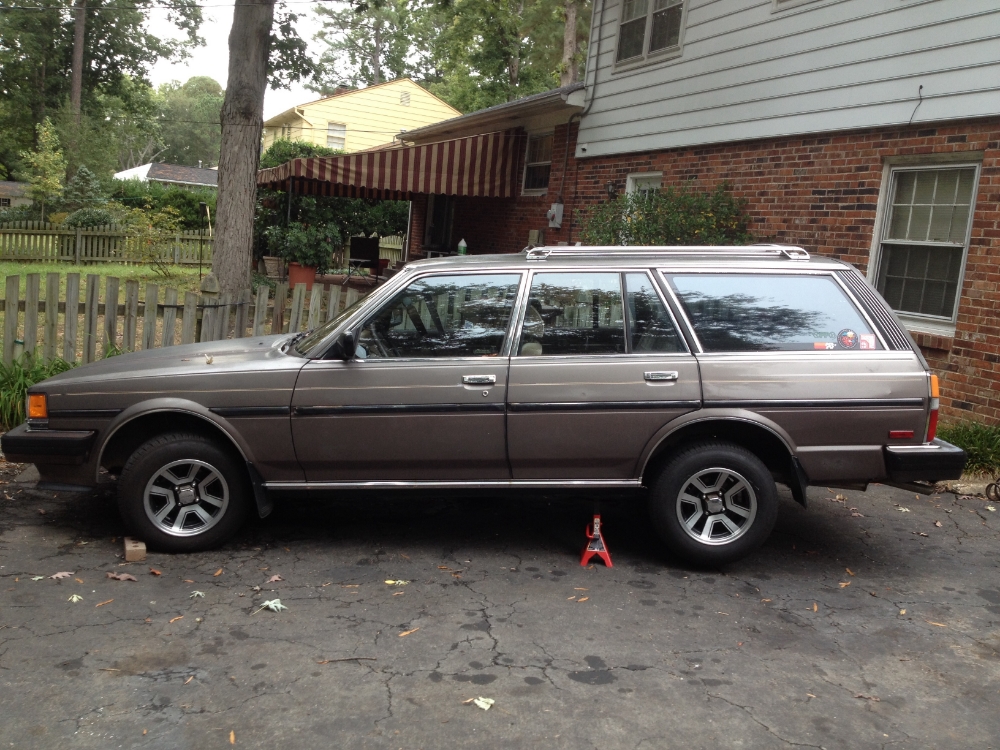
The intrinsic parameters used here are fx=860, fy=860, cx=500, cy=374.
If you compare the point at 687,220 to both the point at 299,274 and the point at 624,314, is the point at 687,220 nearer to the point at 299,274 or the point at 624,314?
the point at 624,314

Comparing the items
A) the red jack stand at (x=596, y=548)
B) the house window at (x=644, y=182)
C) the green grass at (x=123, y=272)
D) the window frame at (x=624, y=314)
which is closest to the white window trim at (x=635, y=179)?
the house window at (x=644, y=182)

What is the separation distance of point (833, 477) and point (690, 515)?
2.72 ft

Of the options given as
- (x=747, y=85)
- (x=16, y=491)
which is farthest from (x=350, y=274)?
(x=16, y=491)

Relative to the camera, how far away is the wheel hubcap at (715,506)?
16.0 feet

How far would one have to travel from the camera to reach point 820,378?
15.9 feet

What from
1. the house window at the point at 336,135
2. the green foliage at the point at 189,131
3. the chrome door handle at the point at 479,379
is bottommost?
the chrome door handle at the point at 479,379

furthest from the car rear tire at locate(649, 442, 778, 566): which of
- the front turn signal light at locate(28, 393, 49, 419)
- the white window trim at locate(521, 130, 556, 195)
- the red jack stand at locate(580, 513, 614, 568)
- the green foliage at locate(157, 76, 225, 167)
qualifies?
the green foliage at locate(157, 76, 225, 167)

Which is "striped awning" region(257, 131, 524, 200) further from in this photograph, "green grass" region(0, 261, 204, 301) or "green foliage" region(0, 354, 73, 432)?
"green foliage" region(0, 354, 73, 432)

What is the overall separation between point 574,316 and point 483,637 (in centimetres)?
191

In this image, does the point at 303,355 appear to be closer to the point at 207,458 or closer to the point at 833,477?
the point at 207,458

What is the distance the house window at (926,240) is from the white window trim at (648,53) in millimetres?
4137

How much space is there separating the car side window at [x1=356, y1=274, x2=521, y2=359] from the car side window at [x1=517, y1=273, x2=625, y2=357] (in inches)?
6.1

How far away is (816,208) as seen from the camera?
9.02m

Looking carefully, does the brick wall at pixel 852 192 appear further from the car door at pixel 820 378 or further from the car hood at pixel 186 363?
the car hood at pixel 186 363
